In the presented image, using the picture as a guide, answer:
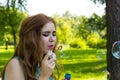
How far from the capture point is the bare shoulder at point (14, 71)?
7.15 feet

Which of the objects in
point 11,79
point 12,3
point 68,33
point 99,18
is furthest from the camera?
point 68,33

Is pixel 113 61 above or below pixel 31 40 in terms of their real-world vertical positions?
below

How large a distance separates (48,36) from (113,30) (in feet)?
11.5

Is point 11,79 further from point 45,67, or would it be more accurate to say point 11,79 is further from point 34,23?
point 34,23

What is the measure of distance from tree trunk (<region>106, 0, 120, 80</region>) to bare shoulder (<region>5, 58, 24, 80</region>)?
3.55m

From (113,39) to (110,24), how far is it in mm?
215

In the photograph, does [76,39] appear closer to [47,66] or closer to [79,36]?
[79,36]

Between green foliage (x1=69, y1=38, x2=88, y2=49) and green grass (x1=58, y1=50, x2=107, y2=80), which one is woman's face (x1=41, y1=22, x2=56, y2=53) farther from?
green foliage (x1=69, y1=38, x2=88, y2=49)

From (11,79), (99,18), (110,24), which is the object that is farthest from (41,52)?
(99,18)

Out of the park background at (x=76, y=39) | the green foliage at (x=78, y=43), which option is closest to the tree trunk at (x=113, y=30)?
the park background at (x=76, y=39)

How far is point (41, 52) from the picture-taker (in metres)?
2.31

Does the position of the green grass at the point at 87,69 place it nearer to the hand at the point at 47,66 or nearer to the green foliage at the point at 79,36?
the hand at the point at 47,66

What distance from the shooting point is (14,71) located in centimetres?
219

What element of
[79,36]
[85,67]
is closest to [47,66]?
[85,67]
